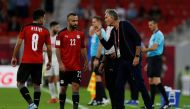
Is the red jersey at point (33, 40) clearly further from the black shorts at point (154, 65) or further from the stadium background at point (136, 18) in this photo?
the stadium background at point (136, 18)

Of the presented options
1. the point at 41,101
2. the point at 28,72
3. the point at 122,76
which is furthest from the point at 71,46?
the point at 41,101

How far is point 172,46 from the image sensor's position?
3097 centimetres

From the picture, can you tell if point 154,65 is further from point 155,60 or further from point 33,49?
point 33,49

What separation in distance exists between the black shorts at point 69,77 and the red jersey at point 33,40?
69 cm

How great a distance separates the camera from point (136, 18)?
36.7 meters

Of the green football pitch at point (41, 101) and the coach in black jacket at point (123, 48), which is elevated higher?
the coach in black jacket at point (123, 48)

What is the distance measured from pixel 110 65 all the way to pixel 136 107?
130 inches

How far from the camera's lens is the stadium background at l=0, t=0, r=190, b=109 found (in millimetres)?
30781

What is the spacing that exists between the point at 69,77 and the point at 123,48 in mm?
1645

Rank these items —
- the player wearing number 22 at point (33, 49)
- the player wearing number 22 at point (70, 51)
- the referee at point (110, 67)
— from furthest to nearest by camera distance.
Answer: the player wearing number 22 at point (70, 51) → the referee at point (110, 67) → the player wearing number 22 at point (33, 49)

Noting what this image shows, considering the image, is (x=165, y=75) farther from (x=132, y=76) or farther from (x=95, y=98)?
(x=132, y=76)

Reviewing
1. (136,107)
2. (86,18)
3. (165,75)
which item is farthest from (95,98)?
(86,18)

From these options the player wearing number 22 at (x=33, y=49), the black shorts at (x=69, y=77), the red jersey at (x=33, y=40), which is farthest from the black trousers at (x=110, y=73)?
the red jersey at (x=33, y=40)

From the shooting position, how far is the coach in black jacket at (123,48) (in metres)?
16.0
